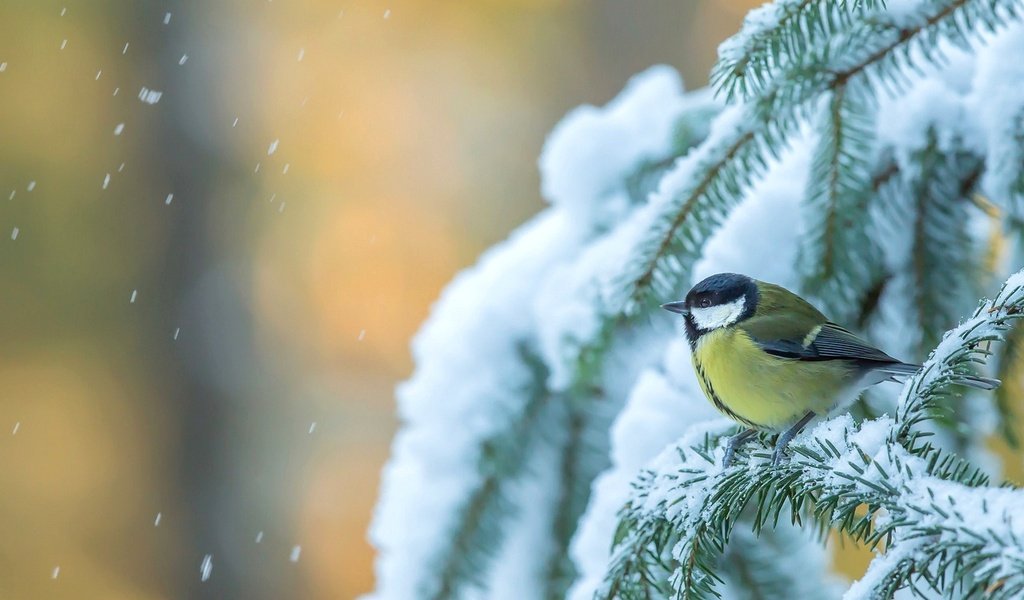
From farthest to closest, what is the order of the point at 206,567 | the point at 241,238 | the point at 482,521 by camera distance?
the point at 241,238
the point at 206,567
the point at 482,521

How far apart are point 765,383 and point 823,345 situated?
0.11 meters

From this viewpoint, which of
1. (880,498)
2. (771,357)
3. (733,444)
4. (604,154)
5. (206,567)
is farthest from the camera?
(206,567)

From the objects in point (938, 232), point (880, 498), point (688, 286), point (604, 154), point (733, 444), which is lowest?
point (880, 498)

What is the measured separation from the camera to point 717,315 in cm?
131

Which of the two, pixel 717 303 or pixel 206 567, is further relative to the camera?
pixel 206 567

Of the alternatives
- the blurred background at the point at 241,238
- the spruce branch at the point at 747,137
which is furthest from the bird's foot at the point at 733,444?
the blurred background at the point at 241,238

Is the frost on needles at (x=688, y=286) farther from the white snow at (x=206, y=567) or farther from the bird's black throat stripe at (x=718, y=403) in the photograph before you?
the white snow at (x=206, y=567)

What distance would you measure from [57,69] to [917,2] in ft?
16.5

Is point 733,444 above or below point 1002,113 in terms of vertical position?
below

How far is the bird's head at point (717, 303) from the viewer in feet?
4.14

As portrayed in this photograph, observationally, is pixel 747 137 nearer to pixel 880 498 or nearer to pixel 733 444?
pixel 733 444

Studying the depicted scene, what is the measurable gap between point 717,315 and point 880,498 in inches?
24.4

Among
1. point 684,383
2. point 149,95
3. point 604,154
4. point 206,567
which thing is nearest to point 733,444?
point 684,383

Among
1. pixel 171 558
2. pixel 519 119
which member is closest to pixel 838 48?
pixel 171 558
